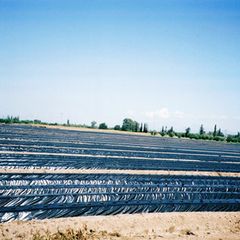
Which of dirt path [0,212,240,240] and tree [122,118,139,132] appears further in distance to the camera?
tree [122,118,139,132]

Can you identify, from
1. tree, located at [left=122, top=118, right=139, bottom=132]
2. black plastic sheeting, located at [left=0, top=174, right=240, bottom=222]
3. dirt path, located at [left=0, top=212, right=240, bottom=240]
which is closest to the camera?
dirt path, located at [left=0, top=212, right=240, bottom=240]

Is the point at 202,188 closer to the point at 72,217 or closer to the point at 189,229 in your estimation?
the point at 189,229

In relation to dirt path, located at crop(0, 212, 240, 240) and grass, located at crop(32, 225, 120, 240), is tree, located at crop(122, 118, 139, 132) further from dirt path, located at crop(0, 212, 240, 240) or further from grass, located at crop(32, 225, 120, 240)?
grass, located at crop(32, 225, 120, 240)

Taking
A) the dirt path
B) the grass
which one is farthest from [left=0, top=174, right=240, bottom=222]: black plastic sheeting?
the grass

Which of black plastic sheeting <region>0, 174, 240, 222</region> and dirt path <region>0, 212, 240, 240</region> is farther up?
black plastic sheeting <region>0, 174, 240, 222</region>

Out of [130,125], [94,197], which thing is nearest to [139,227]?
[94,197]

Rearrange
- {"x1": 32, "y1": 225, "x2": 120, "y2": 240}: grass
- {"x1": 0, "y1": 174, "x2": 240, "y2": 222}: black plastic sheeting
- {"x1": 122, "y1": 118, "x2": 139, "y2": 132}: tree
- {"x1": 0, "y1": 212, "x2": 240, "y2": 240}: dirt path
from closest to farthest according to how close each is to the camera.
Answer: {"x1": 32, "y1": 225, "x2": 120, "y2": 240}: grass, {"x1": 0, "y1": 212, "x2": 240, "y2": 240}: dirt path, {"x1": 0, "y1": 174, "x2": 240, "y2": 222}: black plastic sheeting, {"x1": 122, "y1": 118, "x2": 139, "y2": 132}: tree

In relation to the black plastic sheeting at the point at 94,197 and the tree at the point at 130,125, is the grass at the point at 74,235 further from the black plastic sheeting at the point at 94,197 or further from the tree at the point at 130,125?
the tree at the point at 130,125

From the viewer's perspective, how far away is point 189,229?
286 inches

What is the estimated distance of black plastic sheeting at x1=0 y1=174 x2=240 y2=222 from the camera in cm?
757

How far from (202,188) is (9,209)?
7470 millimetres

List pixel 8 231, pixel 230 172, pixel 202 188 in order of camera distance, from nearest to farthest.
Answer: pixel 8 231, pixel 202 188, pixel 230 172

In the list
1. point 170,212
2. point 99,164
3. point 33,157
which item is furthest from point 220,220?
point 33,157

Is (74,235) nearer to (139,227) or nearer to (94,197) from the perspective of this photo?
(139,227)
